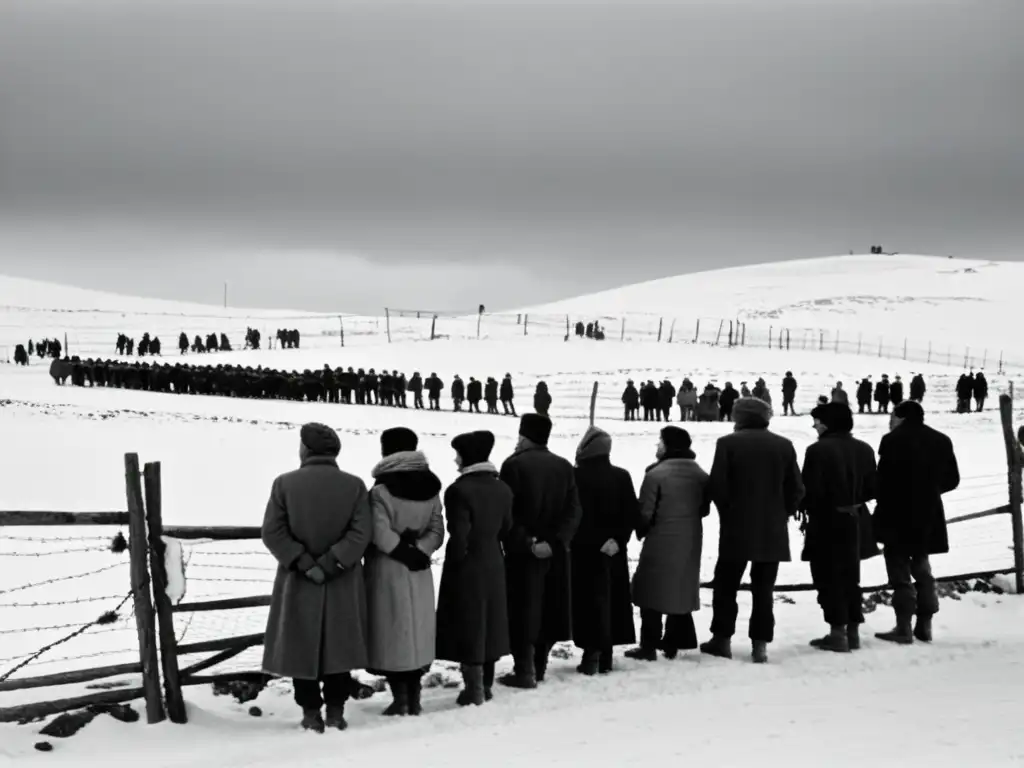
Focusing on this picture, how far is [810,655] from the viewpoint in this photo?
8047mm

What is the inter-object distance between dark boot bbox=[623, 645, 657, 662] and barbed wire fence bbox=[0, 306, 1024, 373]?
44.6 meters

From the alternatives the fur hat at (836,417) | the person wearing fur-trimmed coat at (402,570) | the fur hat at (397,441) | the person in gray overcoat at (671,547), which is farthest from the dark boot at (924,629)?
the fur hat at (397,441)

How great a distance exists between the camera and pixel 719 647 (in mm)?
8008

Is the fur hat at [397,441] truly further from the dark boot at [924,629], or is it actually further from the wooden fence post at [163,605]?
the dark boot at [924,629]

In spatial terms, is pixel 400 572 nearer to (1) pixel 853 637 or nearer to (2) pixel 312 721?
(2) pixel 312 721

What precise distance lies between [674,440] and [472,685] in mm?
2265

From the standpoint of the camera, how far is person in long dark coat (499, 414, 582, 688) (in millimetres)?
7160

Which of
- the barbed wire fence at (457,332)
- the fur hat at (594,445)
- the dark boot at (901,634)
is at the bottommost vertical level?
the dark boot at (901,634)

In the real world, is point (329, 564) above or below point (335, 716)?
above

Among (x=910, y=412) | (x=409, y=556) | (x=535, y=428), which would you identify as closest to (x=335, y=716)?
(x=409, y=556)

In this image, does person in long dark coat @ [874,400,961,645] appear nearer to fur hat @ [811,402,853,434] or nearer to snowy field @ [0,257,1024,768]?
snowy field @ [0,257,1024,768]

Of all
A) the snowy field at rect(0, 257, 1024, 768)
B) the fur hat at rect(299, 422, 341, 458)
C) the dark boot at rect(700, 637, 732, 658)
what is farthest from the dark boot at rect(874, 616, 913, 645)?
the fur hat at rect(299, 422, 341, 458)

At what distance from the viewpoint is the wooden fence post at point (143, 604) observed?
6.24m

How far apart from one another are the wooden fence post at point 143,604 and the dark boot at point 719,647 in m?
3.67
